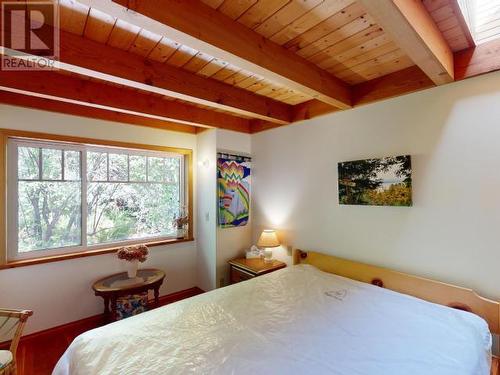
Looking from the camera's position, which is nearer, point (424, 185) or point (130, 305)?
point (424, 185)

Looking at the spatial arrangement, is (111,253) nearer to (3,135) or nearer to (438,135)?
(3,135)

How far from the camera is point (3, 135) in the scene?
2229 millimetres

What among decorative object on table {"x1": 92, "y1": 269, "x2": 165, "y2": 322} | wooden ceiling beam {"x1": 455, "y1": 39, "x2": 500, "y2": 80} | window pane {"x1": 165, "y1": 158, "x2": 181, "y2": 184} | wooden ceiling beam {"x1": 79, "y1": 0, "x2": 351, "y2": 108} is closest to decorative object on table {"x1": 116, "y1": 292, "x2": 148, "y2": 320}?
decorative object on table {"x1": 92, "y1": 269, "x2": 165, "y2": 322}

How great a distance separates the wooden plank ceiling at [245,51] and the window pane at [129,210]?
3.12 feet

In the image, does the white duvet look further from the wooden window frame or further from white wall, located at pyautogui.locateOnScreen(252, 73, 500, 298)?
the wooden window frame

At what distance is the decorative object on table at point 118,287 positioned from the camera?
7.87ft

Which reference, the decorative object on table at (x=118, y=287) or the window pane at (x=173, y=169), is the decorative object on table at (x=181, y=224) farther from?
the decorative object on table at (x=118, y=287)

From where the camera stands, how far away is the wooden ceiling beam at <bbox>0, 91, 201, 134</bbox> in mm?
2268

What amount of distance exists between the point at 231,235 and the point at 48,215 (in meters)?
2.02

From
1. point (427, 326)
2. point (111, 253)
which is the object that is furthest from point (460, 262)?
point (111, 253)

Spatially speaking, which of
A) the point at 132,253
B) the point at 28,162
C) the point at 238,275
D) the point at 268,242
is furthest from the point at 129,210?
the point at 268,242

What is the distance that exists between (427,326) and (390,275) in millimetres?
592

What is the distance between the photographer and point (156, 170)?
3264mm

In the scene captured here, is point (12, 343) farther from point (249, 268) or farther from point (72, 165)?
point (249, 268)
